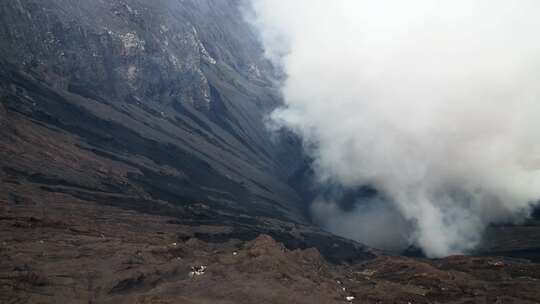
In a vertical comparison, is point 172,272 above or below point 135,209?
below

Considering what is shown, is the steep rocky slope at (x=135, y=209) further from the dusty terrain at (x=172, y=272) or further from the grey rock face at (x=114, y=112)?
the grey rock face at (x=114, y=112)

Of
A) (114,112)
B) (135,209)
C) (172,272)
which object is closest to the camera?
(172,272)

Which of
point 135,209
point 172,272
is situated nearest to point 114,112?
point 135,209

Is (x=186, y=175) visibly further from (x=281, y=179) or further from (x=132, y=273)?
(x=132, y=273)

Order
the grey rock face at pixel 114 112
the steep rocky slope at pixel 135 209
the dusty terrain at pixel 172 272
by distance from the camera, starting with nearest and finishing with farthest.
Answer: the dusty terrain at pixel 172 272 < the steep rocky slope at pixel 135 209 < the grey rock face at pixel 114 112

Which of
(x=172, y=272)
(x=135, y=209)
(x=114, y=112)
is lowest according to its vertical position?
(x=172, y=272)

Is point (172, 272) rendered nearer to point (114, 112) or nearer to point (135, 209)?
point (135, 209)

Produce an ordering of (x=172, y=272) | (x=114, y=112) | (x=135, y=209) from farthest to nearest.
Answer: (x=114, y=112) → (x=135, y=209) → (x=172, y=272)

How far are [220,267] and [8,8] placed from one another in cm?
12076

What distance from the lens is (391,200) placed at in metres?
160

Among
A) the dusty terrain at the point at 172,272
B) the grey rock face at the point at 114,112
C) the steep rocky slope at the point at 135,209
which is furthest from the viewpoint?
the grey rock face at the point at 114,112

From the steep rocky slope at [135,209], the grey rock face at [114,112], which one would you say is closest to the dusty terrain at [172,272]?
the steep rocky slope at [135,209]

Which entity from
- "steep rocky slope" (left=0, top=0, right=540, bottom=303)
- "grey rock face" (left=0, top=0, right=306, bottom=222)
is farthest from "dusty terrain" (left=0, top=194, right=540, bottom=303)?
"grey rock face" (left=0, top=0, right=306, bottom=222)

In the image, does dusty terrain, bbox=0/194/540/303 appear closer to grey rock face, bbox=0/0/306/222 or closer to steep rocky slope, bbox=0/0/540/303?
steep rocky slope, bbox=0/0/540/303
